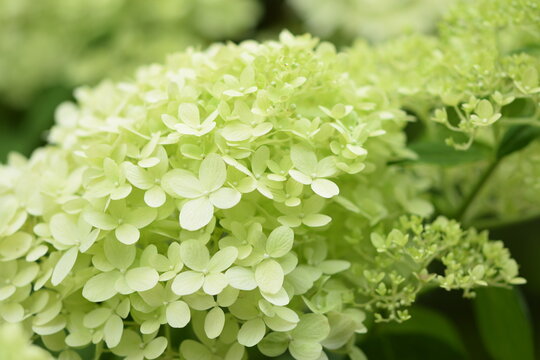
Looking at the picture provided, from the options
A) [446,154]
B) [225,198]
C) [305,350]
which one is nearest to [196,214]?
[225,198]

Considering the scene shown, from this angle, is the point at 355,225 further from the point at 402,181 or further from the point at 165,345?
the point at 165,345

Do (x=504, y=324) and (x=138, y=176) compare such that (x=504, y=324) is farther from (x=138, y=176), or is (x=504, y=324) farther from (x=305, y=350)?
(x=138, y=176)

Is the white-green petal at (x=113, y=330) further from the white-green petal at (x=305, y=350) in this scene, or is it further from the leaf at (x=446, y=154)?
the leaf at (x=446, y=154)

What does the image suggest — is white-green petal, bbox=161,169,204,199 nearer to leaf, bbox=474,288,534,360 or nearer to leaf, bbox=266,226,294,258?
leaf, bbox=266,226,294,258

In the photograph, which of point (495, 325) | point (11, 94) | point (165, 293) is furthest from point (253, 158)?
point (11, 94)

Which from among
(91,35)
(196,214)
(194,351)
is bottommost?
(91,35)

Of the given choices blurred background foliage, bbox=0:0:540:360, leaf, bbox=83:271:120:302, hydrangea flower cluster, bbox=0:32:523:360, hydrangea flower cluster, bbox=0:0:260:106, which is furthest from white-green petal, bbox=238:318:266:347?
hydrangea flower cluster, bbox=0:0:260:106
